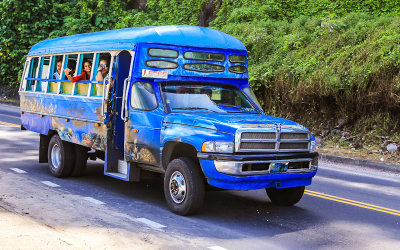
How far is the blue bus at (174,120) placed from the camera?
24.7 feet

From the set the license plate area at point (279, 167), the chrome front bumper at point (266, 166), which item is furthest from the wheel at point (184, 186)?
the license plate area at point (279, 167)

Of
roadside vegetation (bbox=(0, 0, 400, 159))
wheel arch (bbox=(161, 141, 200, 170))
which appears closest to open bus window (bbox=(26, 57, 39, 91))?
wheel arch (bbox=(161, 141, 200, 170))

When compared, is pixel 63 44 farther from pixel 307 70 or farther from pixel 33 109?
pixel 307 70

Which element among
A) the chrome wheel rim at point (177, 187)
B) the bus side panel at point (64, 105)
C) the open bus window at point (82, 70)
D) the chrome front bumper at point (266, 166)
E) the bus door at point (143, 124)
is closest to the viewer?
the chrome front bumper at point (266, 166)

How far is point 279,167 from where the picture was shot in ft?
→ 25.3

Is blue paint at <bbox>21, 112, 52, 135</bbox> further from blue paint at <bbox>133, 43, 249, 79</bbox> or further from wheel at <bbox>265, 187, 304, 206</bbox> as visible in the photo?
wheel at <bbox>265, 187, 304, 206</bbox>

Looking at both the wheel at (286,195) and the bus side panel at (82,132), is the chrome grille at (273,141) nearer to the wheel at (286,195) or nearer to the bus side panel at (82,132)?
the wheel at (286,195)

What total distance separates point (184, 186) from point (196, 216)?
458mm

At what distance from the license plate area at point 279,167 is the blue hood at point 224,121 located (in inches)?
20.6

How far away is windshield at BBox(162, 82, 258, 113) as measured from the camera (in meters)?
8.53

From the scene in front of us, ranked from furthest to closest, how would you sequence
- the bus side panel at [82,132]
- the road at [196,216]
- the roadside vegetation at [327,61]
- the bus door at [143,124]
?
the roadside vegetation at [327,61] < the bus side panel at [82,132] < the bus door at [143,124] < the road at [196,216]

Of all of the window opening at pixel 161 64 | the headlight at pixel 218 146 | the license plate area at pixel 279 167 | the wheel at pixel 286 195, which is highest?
the window opening at pixel 161 64

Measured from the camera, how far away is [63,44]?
11156 millimetres

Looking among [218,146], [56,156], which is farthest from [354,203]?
[56,156]
